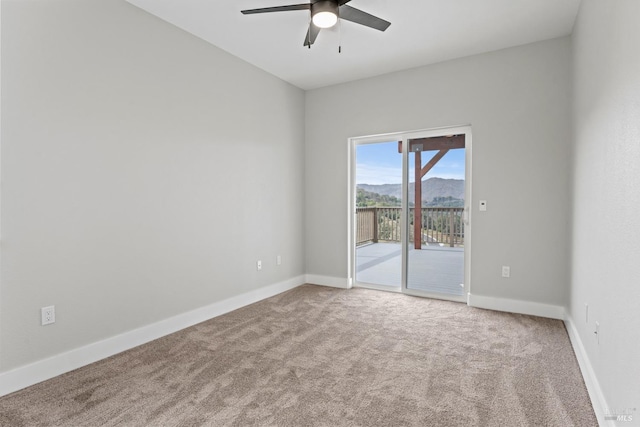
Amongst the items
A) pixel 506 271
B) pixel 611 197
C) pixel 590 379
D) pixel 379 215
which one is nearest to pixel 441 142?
pixel 379 215

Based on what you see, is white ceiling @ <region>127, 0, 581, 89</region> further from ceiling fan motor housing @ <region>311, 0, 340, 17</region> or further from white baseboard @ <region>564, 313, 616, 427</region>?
white baseboard @ <region>564, 313, 616, 427</region>

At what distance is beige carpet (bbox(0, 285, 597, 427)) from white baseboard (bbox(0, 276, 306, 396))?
0.07 meters

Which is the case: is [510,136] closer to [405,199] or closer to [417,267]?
[405,199]

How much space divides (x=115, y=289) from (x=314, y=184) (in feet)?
9.37

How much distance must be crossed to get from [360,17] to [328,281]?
331 centimetres

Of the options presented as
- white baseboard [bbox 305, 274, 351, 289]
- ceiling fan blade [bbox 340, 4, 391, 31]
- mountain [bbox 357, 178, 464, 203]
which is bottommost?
white baseboard [bbox 305, 274, 351, 289]

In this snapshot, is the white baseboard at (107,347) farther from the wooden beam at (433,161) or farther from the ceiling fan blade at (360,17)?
the ceiling fan blade at (360,17)

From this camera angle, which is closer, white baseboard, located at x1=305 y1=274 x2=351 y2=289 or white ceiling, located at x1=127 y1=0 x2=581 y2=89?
white ceiling, located at x1=127 y1=0 x2=581 y2=89

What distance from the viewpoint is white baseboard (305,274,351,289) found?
4.60 meters

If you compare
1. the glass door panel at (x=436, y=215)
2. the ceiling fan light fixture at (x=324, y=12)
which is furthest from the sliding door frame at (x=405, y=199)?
the ceiling fan light fixture at (x=324, y=12)

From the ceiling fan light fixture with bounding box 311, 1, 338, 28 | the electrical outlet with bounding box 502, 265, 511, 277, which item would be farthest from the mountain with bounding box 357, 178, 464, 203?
the ceiling fan light fixture with bounding box 311, 1, 338, 28

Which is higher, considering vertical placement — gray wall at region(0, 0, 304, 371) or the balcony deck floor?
gray wall at region(0, 0, 304, 371)

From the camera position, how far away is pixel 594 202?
212 centimetres

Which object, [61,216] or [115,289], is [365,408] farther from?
[61,216]
